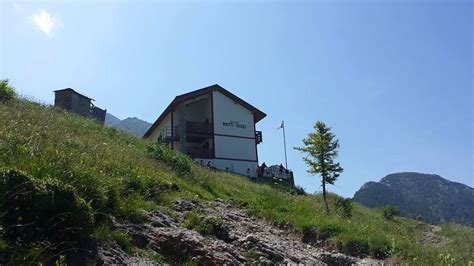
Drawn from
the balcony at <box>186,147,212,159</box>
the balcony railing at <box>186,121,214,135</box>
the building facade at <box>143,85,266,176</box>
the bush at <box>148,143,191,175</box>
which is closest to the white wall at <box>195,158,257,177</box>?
the building facade at <box>143,85,266,176</box>

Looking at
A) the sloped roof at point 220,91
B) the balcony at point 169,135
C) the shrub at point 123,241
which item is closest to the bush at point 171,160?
the shrub at point 123,241

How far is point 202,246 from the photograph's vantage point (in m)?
7.38

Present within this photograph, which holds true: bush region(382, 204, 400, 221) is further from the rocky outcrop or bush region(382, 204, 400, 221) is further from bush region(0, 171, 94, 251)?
bush region(0, 171, 94, 251)

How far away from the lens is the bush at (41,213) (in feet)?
16.2

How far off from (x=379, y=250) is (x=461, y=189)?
537ft

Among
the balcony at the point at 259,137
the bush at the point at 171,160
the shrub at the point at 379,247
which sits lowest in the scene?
the shrub at the point at 379,247

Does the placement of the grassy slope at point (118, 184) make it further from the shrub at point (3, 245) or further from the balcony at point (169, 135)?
the balcony at point (169, 135)

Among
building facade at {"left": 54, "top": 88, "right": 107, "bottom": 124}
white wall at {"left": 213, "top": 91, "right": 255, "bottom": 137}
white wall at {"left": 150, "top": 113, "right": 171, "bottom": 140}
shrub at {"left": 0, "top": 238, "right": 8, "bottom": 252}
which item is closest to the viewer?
shrub at {"left": 0, "top": 238, "right": 8, "bottom": 252}

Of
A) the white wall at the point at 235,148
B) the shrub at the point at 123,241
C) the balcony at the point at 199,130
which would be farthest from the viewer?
the balcony at the point at 199,130

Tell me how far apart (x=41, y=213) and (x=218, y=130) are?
40.8 metres

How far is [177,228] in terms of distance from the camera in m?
8.02

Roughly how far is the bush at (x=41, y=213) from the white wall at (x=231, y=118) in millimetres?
40261

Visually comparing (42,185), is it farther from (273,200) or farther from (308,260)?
(273,200)

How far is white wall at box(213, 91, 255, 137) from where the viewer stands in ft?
152
